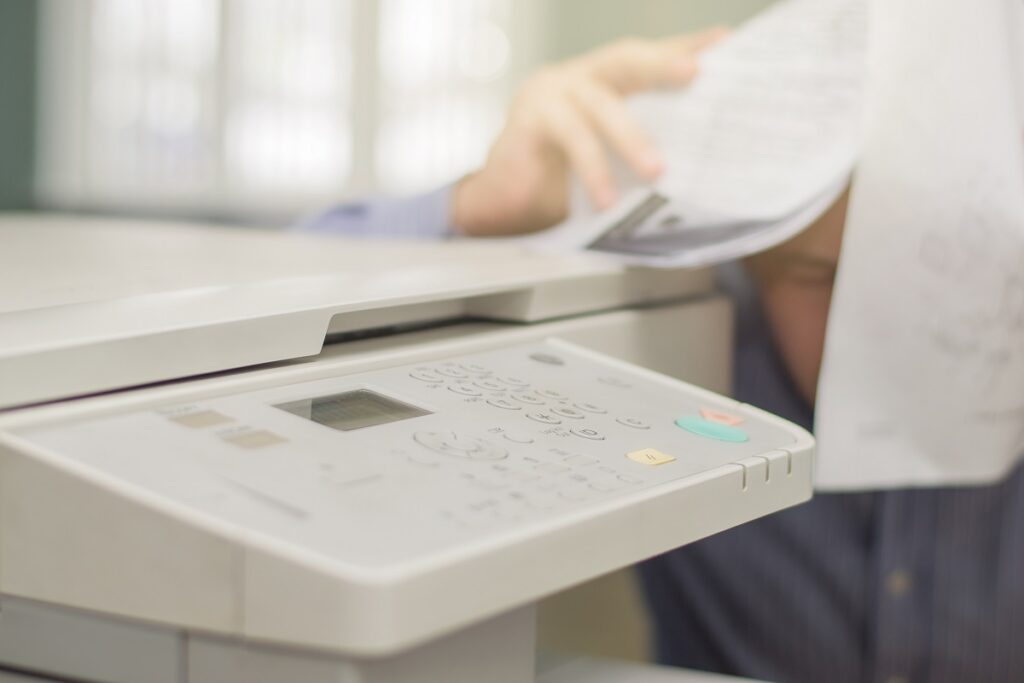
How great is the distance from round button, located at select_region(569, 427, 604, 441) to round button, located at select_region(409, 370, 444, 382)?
0.07m

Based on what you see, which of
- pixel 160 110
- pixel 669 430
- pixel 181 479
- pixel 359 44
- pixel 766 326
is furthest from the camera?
pixel 359 44

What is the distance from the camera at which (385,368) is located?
41cm

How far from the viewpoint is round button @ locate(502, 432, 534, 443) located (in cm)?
34

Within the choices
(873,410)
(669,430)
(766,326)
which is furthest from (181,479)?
(766,326)

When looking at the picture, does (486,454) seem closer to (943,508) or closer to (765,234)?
(765,234)

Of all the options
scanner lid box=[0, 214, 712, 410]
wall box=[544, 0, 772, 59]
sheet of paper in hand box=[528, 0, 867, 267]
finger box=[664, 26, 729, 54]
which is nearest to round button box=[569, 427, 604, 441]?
scanner lid box=[0, 214, 712, 410]

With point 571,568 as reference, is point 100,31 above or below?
above

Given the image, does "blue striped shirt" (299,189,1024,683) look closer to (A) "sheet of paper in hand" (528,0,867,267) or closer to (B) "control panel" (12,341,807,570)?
(A) "sheet of paper in hand" (528,0,867,267)


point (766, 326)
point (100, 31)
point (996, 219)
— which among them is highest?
point (100, 31)

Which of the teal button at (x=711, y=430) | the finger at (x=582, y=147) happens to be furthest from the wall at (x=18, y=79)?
the teal button at (x=711, y=430)

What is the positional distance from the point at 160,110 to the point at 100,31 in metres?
0.25

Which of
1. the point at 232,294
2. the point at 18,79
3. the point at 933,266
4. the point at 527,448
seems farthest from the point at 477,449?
the point at 18,79

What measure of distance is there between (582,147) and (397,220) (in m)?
0.21

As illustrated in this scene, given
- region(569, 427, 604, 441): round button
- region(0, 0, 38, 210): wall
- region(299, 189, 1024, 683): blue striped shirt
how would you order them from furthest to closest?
region(0, 0, 38, 210): wall, region(299, 189, 1024, 683): blue striped shirt, region(569, 427, 604, 441): round button
